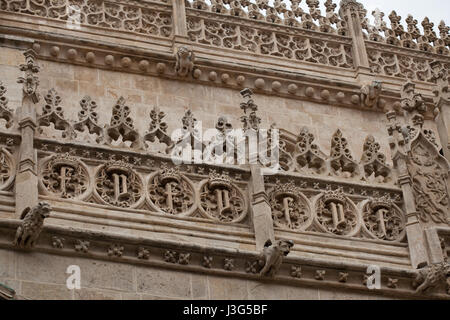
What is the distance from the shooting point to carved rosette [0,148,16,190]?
45.1 ft

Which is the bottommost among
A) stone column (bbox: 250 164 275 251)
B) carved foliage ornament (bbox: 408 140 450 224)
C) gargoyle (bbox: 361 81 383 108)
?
stone column (bbox: 250 164 275 251)

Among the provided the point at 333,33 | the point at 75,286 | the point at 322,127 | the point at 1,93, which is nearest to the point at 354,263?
the point at 75,286

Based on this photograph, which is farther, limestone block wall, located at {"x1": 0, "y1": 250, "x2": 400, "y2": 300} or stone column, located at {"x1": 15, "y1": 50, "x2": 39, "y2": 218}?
stone column, located at {"x1": 15, "y1": 50, "x2": 39, "y2": 218}

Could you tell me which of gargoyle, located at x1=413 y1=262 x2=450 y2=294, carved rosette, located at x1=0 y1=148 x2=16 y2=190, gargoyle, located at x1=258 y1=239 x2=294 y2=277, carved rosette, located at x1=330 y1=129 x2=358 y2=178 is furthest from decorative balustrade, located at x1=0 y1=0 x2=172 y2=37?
gargoyle, located at x1=413 y1=262 x2=450 y2=294

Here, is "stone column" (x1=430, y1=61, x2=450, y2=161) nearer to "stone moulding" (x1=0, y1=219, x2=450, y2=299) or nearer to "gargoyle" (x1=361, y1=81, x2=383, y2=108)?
"stone moulding" (x1=0, y1=219, x2=450, y2=299)

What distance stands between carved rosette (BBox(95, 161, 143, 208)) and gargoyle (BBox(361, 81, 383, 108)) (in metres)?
6.93

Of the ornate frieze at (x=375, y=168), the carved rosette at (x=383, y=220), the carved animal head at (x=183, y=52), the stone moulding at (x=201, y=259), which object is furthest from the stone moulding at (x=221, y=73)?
the stone moulding at (x=201, y=259)

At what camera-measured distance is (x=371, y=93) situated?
20.5 metres

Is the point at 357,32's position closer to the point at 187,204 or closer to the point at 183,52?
the point at 183,52

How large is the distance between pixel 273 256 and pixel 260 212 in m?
0.81

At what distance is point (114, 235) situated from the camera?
43.8 ft

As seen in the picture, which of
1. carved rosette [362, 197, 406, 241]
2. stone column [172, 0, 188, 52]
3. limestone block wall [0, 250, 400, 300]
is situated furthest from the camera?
stone column [172, 0, 188, 52]
